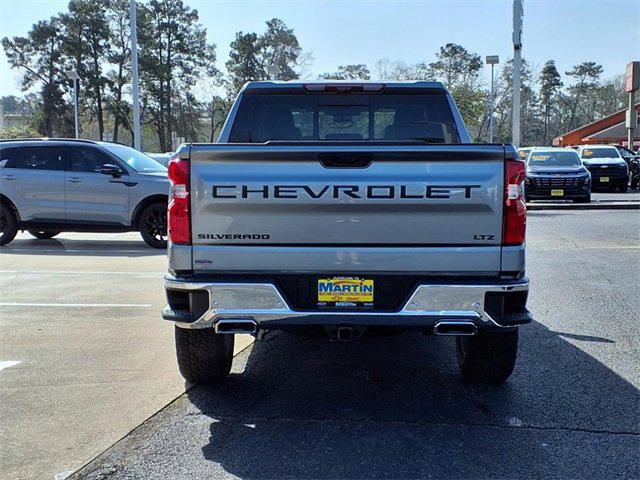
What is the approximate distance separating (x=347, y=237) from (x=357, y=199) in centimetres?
23

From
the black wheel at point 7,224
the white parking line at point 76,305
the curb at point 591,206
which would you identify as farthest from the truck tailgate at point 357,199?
the curb at point 591,206

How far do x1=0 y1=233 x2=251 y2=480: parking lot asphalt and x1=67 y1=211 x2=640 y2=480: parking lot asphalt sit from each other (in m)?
0.23

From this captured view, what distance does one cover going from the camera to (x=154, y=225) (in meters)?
10.9

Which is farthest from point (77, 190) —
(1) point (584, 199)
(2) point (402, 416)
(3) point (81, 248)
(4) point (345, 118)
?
(1) point (584, 199)

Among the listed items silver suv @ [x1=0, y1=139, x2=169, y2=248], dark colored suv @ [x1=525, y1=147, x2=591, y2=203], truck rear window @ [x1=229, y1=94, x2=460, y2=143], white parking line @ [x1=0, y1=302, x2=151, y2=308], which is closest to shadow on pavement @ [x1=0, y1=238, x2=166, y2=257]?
silver suv @ [x1=0, y1=139, x2=169, y2=248]

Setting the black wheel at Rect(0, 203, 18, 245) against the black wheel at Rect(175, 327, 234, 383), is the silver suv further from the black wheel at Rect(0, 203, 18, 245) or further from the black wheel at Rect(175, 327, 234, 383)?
the black wheel at Rect(175, 327, 234, 383)

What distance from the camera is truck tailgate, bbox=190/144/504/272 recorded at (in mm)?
3559

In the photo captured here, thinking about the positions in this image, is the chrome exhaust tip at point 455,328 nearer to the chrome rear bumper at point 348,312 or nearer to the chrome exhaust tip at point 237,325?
the chrome rear bumper at point 348,312

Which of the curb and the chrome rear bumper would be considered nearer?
the chrome rear bumper

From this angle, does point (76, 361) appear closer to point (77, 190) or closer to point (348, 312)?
point (348, 312)

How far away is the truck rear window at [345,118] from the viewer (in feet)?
17.4

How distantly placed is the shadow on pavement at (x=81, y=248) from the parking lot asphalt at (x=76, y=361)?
128 centimetres

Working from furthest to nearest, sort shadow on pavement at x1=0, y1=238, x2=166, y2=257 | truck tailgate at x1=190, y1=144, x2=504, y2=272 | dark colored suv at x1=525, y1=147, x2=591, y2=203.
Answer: dark colored suv at x1=525, y1=147, x2=591, y2=203
shadow on pavement at x1=0, y1=238, x2=166, y2=257
truck tailgate at x1=190, y1=144, x2=504, y2=272

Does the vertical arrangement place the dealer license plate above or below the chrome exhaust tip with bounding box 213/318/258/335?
above
